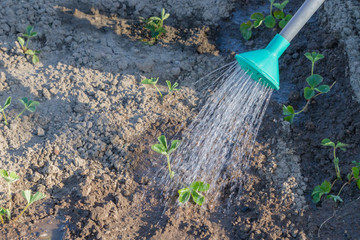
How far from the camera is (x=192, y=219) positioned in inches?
98.2

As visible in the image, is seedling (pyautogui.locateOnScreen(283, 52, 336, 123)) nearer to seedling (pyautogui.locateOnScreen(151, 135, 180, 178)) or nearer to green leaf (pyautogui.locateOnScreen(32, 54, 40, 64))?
seedling (pyautogui.locateOnScreen(151, 135, 180, 178))

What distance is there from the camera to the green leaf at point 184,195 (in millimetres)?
2455

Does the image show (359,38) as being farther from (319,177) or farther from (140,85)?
(140,85)

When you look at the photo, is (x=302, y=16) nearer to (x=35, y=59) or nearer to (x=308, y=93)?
(x=308, y=93)

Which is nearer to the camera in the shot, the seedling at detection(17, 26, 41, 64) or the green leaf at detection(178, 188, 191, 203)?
the green leaf at detection(178, 188, 191, 203)

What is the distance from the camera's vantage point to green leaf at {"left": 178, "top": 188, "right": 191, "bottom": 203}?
8.05 feet

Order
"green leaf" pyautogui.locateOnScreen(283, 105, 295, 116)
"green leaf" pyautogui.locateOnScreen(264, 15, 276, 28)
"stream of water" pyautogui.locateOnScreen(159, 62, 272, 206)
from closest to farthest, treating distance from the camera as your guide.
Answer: "stream of water" pyautogui.locateOnScreen(159, 62, 272, 206)
"green leaf" pyautogui.locateOnScreen(283, 105, 295, 116)
"green leaf" pyautogui.locateOnScreen(264, 15, 276, 28)

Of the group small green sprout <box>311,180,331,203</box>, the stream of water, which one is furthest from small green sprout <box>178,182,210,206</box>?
small green sprout <box>311,180,331,203</box>

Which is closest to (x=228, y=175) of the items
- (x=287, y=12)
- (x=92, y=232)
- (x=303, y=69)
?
(x=92, y=232)

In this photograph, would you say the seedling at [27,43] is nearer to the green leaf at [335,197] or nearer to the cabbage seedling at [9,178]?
the cabbage seedling at [9,178]

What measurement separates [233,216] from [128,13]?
199 cm

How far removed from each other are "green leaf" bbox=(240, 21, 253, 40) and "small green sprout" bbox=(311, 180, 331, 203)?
1.47m

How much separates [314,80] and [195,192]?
3.68 ft

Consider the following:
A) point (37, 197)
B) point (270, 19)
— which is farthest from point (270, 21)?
point (37, 197)
